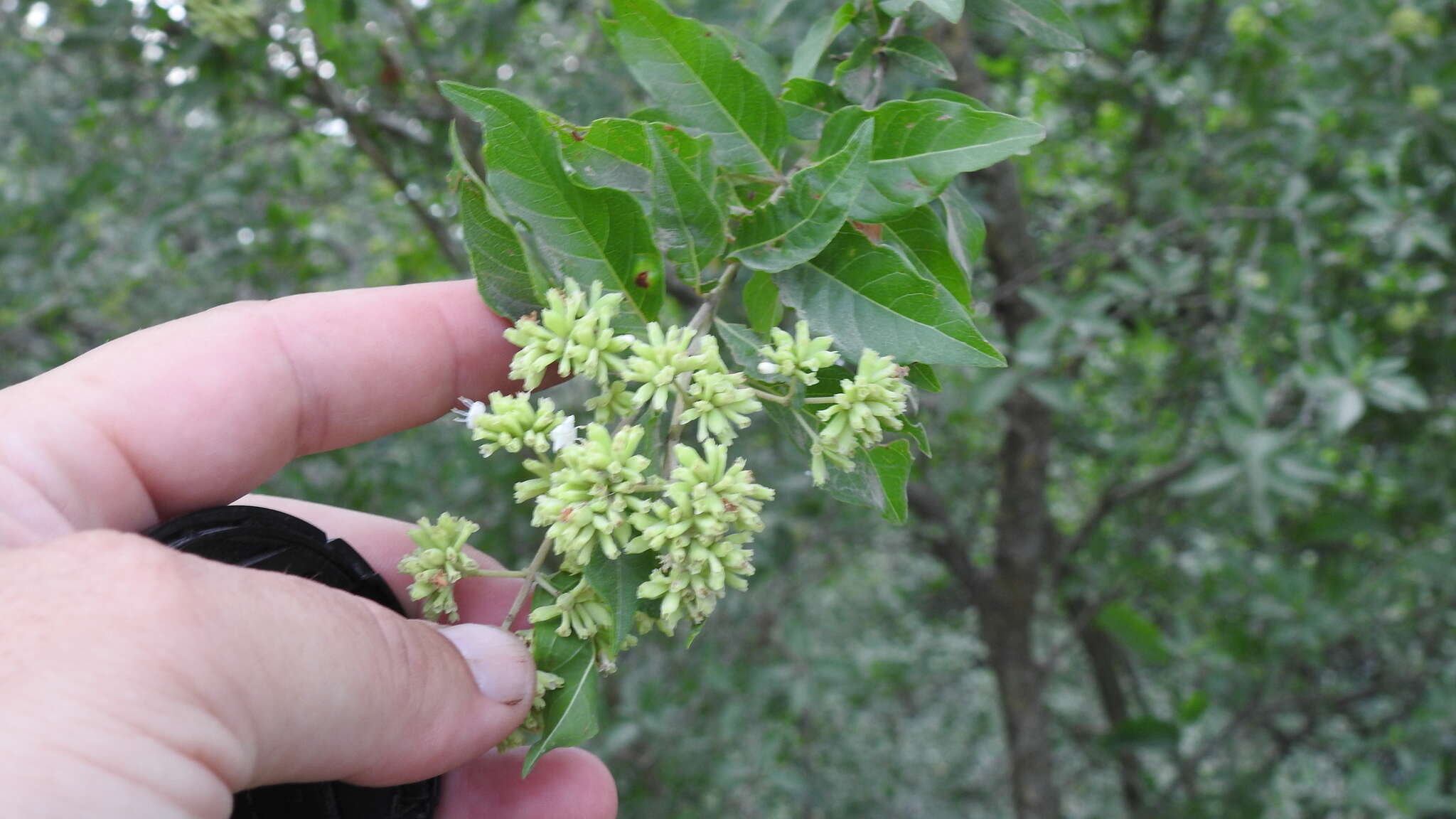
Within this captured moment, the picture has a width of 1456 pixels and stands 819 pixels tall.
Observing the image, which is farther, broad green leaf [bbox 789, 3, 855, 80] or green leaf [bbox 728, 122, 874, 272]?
broad green leaf [bbox 789, 3, 855, 80]

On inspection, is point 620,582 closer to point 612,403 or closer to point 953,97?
point 612,403

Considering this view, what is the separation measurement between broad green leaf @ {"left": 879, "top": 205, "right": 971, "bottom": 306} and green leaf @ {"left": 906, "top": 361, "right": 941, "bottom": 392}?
0.30ft

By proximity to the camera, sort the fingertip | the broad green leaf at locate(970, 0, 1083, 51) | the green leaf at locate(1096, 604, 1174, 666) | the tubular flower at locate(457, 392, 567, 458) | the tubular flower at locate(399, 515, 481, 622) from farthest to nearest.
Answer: the green leaf at locate(1096, 604, 1174, 666), the fingertip, the broad green leaf at locate(970, 0, 1083, 51), the tubular flower at locate(399, 515, 481, 622), the tubular flower at locate(457, 392, 567, 458)

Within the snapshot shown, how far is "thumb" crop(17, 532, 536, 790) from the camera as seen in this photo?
0.80m

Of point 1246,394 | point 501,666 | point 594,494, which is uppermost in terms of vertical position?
point 594,494

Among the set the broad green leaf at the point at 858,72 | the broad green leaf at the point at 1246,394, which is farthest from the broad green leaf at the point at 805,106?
the broad green leaf at the point at 1246,394

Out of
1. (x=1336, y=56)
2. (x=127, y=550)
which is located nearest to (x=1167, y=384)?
(x=1336, y=56)

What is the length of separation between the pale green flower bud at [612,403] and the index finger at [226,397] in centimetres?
31

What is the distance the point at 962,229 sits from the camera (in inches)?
41.6

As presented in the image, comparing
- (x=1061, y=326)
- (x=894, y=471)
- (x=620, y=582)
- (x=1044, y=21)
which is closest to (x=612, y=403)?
(x=620, y=582)

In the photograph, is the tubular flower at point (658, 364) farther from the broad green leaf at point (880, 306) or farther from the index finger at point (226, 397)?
the index finger at point (226, 397)

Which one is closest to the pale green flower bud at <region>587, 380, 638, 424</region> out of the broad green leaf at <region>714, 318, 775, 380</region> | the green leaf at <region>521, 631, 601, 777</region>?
the broad green leaf at <region>714, 318, 775, 380</region>

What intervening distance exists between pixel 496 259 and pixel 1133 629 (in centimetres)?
294

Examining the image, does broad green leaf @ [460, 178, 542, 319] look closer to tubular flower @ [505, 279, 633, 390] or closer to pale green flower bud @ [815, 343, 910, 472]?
tubular flower @ [505, 279, 633, 390]
